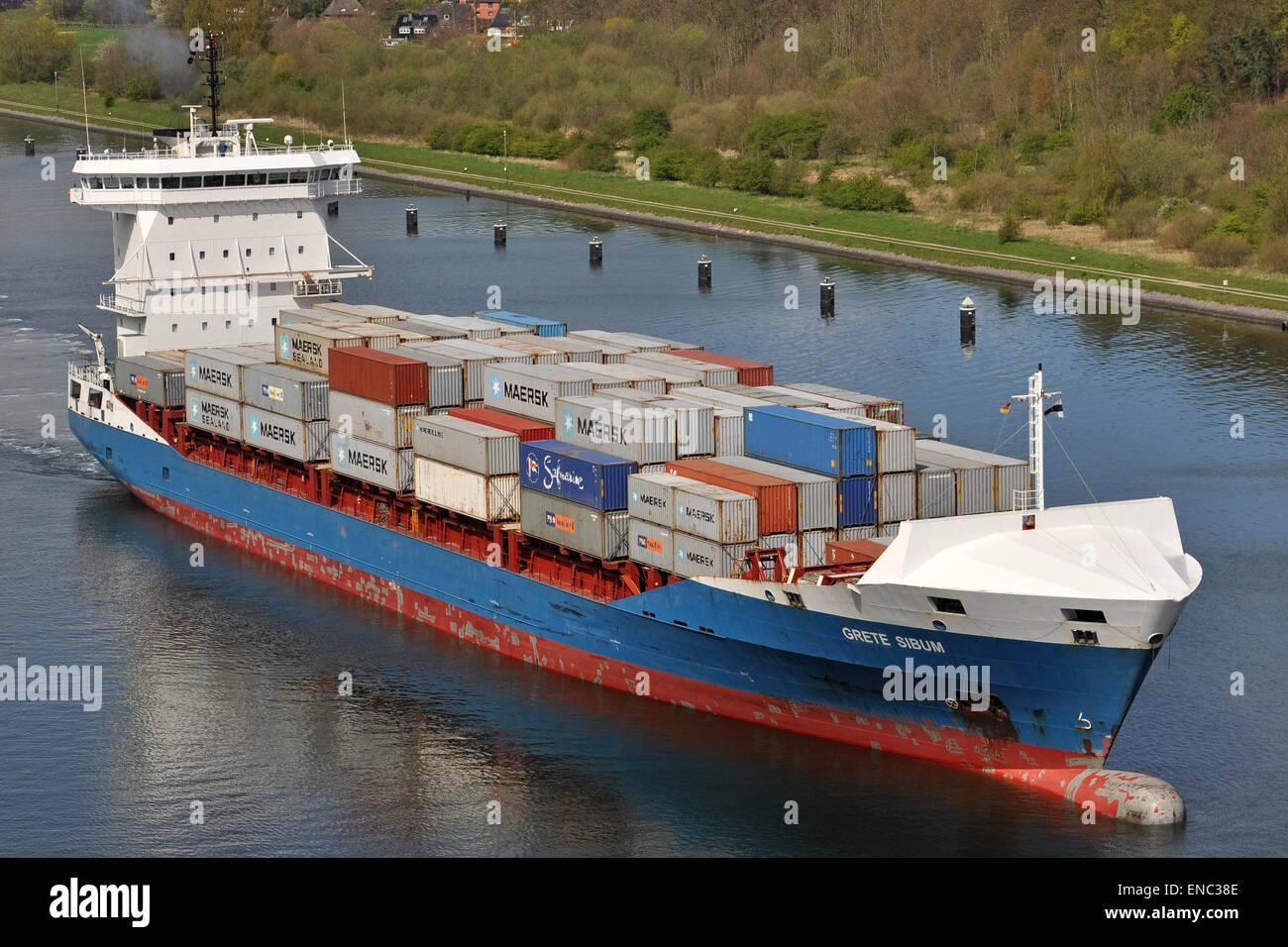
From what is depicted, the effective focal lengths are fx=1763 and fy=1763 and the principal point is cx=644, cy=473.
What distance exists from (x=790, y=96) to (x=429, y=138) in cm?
3114

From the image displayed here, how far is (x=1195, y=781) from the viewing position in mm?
36812

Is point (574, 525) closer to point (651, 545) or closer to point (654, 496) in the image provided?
point (651, 545)

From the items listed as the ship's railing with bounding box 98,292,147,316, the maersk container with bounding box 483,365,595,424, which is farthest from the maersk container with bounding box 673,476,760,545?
the ship's railing with bounding box 98,292,147,316

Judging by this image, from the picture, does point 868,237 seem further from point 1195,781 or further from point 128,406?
point 1195,781

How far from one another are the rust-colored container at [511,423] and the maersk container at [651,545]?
4838mm

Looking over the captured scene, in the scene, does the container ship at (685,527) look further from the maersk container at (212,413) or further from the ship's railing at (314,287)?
the ship's railing at (314,287)

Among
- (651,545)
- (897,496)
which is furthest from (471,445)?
(897,496)

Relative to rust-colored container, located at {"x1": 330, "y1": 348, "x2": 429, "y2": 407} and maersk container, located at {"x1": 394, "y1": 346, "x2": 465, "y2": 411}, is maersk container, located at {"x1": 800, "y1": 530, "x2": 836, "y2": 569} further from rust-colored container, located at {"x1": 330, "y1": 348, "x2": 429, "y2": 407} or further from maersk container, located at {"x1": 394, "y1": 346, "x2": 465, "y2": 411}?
rust-colored container, located at {"x1": 330, "y1": 348, "x2": 429, "y2": 407}

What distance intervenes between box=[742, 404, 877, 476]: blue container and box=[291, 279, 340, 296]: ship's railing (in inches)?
1014

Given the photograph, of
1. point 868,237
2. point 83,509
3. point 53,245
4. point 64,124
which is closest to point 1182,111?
point 868,237

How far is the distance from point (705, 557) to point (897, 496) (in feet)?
15.3

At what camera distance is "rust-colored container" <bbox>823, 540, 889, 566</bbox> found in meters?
38.0

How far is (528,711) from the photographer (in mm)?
42250

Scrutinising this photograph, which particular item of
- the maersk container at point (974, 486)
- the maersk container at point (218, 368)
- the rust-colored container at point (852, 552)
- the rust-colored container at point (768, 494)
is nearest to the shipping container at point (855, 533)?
the rust-colored container at point (852, 552)
